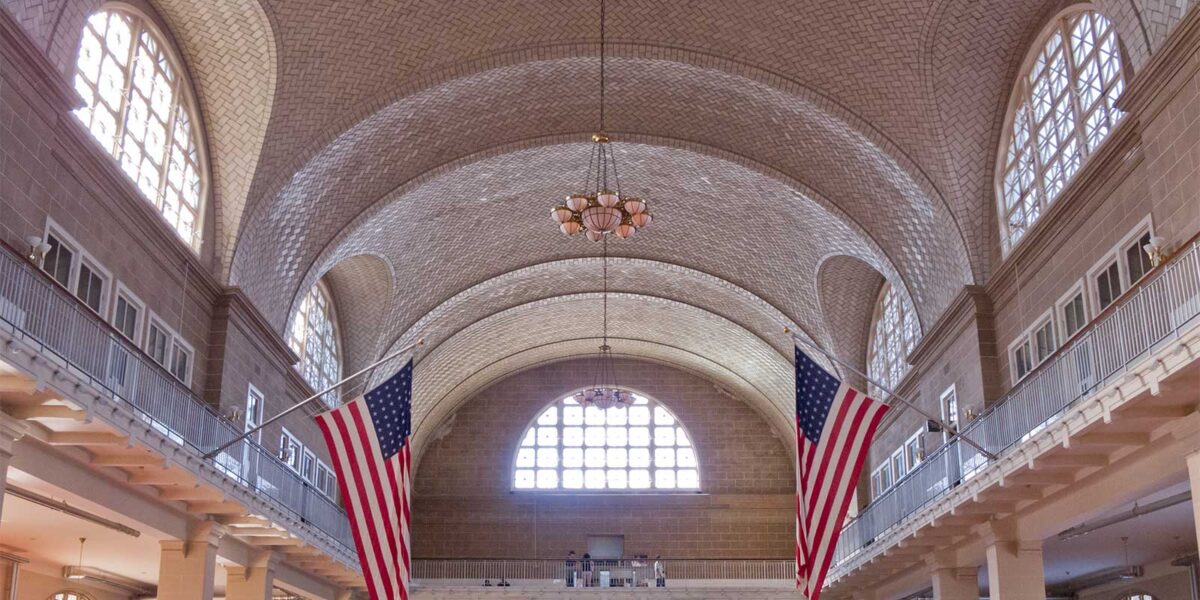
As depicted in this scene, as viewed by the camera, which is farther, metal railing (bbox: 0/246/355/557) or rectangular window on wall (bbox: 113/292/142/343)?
rectangular window on wall (bbox: 113/292/142/343)

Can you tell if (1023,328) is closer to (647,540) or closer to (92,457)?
(92,457)

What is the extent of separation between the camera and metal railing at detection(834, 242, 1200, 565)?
48.2ft

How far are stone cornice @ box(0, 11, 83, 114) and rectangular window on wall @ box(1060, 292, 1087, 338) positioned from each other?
15.7 m

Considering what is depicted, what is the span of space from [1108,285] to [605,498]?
96.5 feet

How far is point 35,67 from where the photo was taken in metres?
16.6

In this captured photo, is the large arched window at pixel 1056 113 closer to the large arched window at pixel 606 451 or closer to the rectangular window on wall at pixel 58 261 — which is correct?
the rectangular window on wall at pixel 58 261

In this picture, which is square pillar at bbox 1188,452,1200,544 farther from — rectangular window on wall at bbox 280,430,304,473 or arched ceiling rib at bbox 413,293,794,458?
arched ceiling rib at bbox 413,293,794,458

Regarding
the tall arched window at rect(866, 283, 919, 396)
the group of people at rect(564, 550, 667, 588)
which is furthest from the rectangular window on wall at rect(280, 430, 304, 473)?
the tall arched window at rect(866, 283, 919, 396)

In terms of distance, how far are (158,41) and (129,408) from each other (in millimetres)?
7741

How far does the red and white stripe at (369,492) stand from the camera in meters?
17.7

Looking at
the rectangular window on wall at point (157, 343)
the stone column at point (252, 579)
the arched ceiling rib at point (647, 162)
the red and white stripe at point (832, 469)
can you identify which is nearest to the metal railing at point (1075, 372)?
the red and white stripe at point (832, 469)

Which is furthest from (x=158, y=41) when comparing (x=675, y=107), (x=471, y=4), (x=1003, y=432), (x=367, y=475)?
(x=1003, y=432)

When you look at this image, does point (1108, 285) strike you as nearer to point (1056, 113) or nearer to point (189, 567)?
point (1056, 113)

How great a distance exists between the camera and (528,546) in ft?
151
